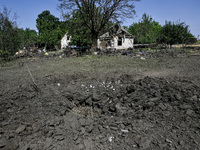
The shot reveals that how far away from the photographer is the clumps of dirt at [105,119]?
9.19 ft

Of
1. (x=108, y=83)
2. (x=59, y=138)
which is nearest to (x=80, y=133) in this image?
(x=59, y=138)

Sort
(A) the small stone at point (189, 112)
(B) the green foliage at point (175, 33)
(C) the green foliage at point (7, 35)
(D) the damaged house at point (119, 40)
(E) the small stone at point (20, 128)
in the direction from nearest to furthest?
1. (E) the small stone at point (20, 128)
2. (A) the small stone at point (189, 112)
3. (C) the green foliage at point (7, 35)
4. (B) the green foliage at point (175, 33)
5. (D) the damaged house at point (119, 40)

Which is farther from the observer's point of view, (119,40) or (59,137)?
(119,40)

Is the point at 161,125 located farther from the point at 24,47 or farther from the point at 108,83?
the point at 24,47

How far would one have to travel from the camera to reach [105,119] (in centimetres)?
372

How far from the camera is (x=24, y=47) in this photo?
23859 millimetres

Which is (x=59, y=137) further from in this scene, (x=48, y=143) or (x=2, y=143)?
(x=2, y=143)

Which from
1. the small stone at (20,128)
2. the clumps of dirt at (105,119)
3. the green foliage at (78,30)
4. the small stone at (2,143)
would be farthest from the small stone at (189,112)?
the green foliage at (78,30)

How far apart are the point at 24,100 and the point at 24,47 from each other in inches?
854

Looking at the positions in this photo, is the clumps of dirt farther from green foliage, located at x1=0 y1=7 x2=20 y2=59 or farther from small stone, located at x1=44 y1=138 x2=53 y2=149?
green foliage, located at x1=0 y1=7 x2=20 y2=59

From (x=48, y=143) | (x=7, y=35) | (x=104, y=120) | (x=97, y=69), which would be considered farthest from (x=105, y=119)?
(x=7, y=35)

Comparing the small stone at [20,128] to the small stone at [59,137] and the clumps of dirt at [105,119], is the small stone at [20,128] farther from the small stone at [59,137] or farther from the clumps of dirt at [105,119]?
the small stone at [59,137]

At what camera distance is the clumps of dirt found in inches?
110

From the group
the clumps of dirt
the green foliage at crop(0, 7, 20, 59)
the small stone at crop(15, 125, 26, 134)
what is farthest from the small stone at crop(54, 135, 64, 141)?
the green foliage at crop(0, 7, 20, 59)
